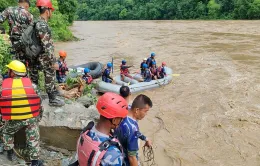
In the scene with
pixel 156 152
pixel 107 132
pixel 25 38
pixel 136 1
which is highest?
pixel 136 1

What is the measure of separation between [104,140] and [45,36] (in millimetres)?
2017

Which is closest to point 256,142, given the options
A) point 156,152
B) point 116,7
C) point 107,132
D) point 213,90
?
point 156,152

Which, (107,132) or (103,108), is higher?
(103,108)

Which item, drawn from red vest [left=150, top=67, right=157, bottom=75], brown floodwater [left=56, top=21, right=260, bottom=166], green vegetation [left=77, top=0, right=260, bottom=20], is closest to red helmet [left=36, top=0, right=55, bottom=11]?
brown floodwater [left=56, top=21, right=260, bottom=166]

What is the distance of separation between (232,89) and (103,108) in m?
8.32

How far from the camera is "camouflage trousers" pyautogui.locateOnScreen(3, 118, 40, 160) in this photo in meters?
2.92

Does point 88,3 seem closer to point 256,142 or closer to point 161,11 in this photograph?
point 161,11

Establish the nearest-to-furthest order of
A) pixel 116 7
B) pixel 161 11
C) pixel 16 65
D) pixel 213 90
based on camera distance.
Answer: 1. pixel 16 65
2. pixel 213 90
3. pixel 161 11
4. pixel 116 7

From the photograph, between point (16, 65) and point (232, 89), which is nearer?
point (16, 65)

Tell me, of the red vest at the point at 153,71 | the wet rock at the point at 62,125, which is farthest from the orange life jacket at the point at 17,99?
the red vest at the point at 153,71

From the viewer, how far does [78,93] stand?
217 inches

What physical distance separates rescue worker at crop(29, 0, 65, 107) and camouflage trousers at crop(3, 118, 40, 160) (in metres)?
0.89

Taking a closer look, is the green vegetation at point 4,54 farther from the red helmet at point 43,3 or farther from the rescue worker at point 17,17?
the red helmet at point 43,3

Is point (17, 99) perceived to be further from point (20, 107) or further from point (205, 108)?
point (205, 108)
